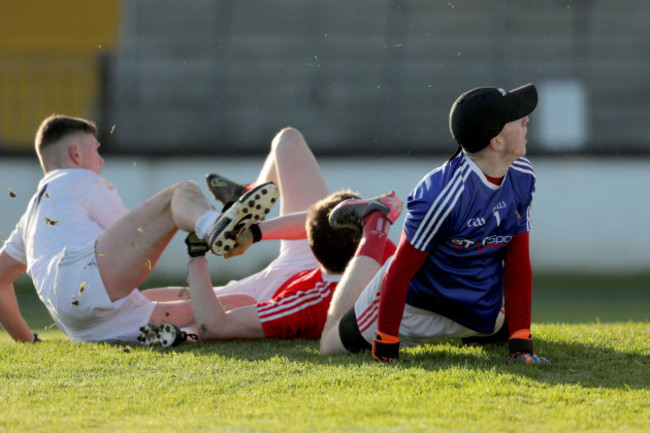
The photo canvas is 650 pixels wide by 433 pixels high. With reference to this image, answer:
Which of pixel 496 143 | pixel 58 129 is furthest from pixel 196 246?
pixel 496 143

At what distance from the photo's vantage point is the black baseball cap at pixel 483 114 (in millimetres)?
3393

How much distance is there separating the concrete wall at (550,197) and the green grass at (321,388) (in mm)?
5837

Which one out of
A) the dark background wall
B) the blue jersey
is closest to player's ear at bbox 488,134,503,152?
the blue jersey

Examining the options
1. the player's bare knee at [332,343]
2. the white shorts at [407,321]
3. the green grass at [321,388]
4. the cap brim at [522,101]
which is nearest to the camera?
the green grass at [321,388]

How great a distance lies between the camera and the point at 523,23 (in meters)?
12.1

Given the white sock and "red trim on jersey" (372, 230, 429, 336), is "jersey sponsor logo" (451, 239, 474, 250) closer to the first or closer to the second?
"red trim on jersey" (372, 230, 429, 336)

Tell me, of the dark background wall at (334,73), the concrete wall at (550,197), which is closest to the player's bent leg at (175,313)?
the concrete wall at (550,197)

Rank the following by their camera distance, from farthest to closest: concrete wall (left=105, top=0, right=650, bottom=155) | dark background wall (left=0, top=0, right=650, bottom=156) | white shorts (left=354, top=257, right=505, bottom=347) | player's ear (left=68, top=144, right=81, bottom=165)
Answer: concrete wall (left=105, top=0, right=650, bottom=155), dark background wall (left=0, top=0, right=650, bottom=156), player's ear (left=68, top=144, right=81, bottom=165), white shorts (left=354, top=257, right=505, bottom=347)

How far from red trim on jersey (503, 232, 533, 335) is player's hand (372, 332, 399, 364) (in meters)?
0.51

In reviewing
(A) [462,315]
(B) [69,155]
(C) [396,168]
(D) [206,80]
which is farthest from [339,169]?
(A) [462,315]

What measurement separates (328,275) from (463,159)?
49.7 inches

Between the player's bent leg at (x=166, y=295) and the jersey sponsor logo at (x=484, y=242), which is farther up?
the jersey sponsor logo at (x=484, y=242)

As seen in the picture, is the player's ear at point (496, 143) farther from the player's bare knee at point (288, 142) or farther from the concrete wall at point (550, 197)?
the concrete wall at point (550, 197)

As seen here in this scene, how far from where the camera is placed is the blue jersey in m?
3.40
